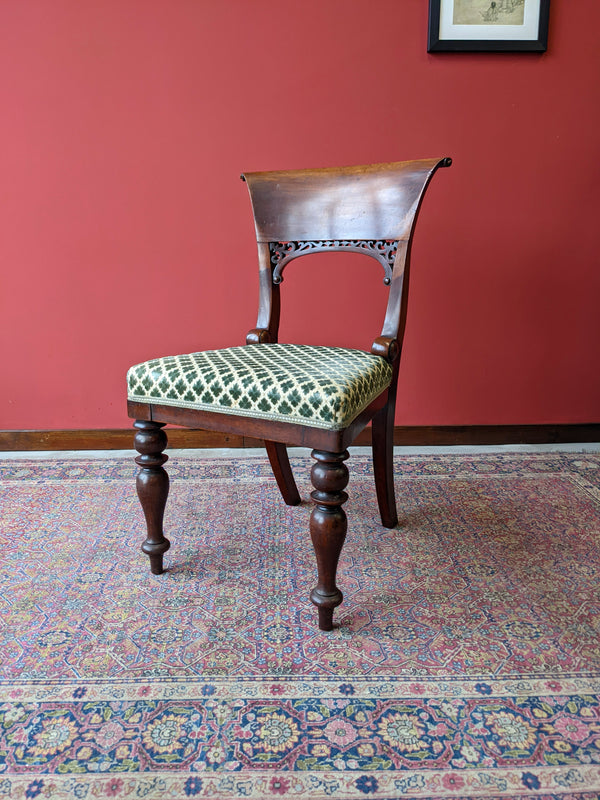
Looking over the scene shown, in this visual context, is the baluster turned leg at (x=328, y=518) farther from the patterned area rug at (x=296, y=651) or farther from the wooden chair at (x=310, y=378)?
the patterned area rug at (x=296, y=651)

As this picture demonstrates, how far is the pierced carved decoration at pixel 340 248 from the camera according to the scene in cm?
165

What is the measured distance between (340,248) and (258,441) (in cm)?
107

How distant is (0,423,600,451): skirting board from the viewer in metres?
Result: 2.51

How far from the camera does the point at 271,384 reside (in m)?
1.26

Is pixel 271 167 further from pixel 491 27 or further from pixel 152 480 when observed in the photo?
pixel 152 480

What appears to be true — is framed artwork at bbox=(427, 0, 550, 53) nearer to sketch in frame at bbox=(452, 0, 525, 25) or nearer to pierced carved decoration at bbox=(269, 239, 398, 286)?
sketch in frame at bbox=(452, 0, 525, 25)

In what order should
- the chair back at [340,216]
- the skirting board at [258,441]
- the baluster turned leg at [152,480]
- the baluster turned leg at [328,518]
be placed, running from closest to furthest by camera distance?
the baluster turned leg at [328,518], the baluster turned leg at [152,480], the chair back at [340,216], the skirting board at [258,441]

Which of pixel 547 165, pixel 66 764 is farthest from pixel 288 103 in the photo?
pixel 66 764

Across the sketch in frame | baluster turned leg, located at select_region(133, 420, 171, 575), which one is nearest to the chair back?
baluster turned leg, located at select_region(133, 420, 171, 575)

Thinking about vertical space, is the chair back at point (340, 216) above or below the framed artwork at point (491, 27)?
below

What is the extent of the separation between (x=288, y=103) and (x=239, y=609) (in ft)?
6.24

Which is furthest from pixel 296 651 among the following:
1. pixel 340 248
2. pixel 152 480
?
pixel 340 248

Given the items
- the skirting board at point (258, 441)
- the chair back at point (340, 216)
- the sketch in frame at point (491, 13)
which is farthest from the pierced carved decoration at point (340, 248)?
the sketch in frame at point (491, 13)

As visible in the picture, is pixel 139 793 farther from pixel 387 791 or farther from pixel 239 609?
pixel 239 609
